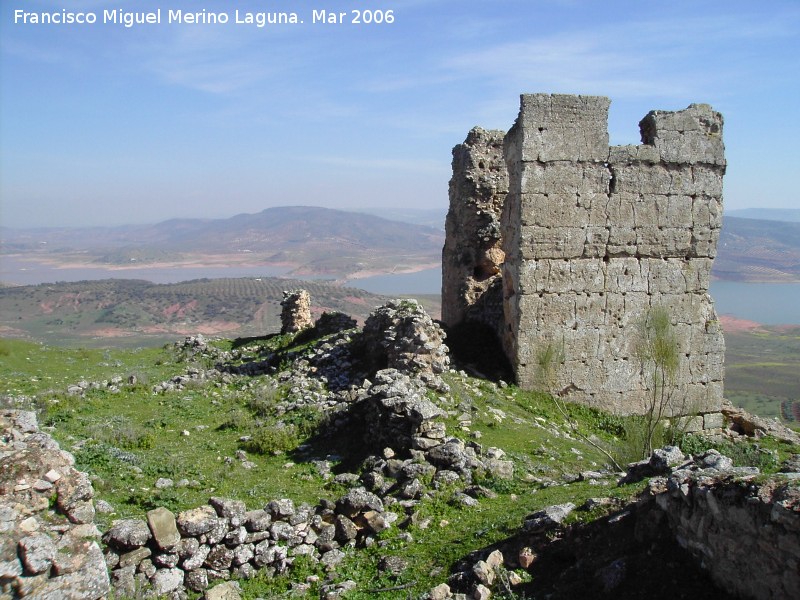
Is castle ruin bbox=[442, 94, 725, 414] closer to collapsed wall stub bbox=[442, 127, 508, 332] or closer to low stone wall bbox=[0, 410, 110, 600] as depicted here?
collapsed wall stub bbox=[442, 127, 508, 332]

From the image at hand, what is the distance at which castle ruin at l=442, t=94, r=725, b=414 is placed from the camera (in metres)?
13.0

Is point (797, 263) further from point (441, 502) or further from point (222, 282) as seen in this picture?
point (441, 502)

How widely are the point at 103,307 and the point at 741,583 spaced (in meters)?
67.9

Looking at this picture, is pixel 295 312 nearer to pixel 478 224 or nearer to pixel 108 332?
pixel 478 224

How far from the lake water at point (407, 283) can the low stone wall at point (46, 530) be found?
75.2 m

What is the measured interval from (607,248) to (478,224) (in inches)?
166

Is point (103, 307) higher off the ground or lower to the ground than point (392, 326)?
lower

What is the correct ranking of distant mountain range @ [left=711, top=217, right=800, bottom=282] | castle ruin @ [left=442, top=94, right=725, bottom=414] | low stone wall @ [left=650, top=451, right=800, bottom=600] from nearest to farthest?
low stone wall @ [left=650, top=451, right=800, bottom=600], castle ruin @ [left=442, top=94, right=725, bottom=414], distant mountain range @ [left=711, top=217, right=800, bottom=282]

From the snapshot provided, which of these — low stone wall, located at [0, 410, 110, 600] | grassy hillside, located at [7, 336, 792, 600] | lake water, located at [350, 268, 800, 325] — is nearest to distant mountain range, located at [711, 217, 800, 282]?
lake water, located at [350, 268, 800, 325]

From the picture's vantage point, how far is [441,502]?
8.12 m

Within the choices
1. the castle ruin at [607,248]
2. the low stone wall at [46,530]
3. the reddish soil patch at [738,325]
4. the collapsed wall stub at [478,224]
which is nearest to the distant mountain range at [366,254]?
the reddish soil patch at [738,325]

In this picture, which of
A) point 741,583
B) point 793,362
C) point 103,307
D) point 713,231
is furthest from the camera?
point 103,307

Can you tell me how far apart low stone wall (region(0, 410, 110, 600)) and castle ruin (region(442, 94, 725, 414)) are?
30.4 ft

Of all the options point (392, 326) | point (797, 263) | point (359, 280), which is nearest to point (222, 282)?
point (359, 280)
